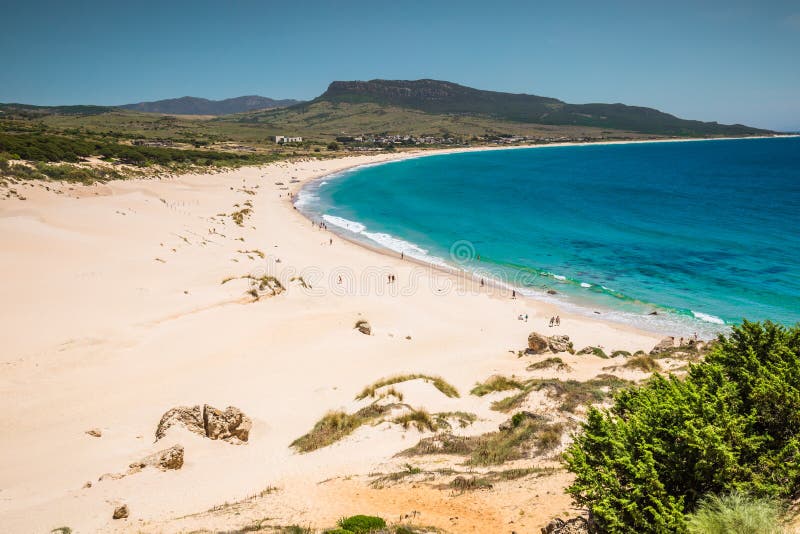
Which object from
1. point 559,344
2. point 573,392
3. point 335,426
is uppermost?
point 573,392

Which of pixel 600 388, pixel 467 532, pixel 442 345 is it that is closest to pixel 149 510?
pixel 467 532

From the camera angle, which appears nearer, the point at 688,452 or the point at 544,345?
the point at 688,452

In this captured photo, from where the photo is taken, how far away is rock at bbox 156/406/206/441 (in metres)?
13.4

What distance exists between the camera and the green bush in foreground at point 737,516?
5691mm

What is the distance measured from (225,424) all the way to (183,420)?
1.33m

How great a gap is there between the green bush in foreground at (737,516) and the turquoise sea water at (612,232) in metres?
24.4

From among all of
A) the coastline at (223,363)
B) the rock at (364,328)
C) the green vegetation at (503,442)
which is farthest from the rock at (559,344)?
the green vegetation at (503,442)

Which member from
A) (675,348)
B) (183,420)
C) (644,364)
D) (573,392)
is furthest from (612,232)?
(183,420)

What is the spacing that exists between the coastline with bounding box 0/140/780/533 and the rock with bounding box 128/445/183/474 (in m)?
0.24

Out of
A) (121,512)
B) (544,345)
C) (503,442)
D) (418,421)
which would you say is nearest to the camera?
(121,512)

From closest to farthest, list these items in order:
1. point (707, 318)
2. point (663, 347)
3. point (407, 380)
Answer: point (407, 380)
point (663, 347)
point (707, 318)

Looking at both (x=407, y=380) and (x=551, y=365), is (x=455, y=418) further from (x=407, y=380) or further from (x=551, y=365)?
(x=551, y=365)

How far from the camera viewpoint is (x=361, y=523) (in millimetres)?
8281

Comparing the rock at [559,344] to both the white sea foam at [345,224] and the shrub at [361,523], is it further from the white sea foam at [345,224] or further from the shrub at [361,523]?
the white sea foam at [345,224]
